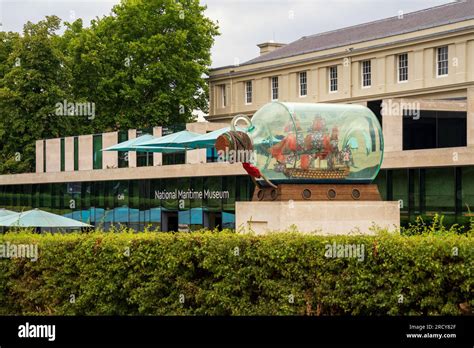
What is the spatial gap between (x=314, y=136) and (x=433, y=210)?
1648 cm

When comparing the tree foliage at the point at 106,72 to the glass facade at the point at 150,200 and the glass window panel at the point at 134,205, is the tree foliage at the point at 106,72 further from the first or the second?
the glass window panel at the point at 134,205

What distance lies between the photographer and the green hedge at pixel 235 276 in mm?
16891

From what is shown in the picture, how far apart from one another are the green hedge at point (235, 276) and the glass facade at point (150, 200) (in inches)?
1057

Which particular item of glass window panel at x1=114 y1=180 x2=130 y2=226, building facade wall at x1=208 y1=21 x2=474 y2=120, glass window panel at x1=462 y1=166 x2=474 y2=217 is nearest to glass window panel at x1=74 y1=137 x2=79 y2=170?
glass window panel at x1=114 y1=180 x2=130 y2=226

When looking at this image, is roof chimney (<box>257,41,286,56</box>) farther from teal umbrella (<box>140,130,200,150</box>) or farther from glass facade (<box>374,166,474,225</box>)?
glass facade (<box>374,166,474,225</box>)

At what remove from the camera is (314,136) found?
79.4 feet

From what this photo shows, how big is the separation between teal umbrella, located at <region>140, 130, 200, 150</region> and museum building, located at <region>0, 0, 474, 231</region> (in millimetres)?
1287

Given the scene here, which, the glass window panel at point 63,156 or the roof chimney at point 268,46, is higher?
the roof chimney at point 268,46

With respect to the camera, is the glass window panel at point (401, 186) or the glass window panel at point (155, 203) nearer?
the glass window panel at point (401, 186)

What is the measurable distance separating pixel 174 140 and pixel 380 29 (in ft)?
90.8

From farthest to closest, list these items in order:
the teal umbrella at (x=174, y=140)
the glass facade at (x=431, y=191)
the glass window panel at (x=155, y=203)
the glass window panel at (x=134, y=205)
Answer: the glass window panel at (x=134, y=205)
the glass window panel at (x=155, y=203)
the teal umbrella at (x=174, y=140)
the glass facade at (x=431, y=191)

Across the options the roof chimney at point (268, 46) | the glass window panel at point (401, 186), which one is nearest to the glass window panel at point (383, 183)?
the glass window panel at point (401, 186)

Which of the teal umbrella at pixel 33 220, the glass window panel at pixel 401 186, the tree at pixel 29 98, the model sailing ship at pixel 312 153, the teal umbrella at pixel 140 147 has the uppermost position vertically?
the tree at pixel 29 98

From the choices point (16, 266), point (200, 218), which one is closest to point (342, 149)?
point (16, 266)
